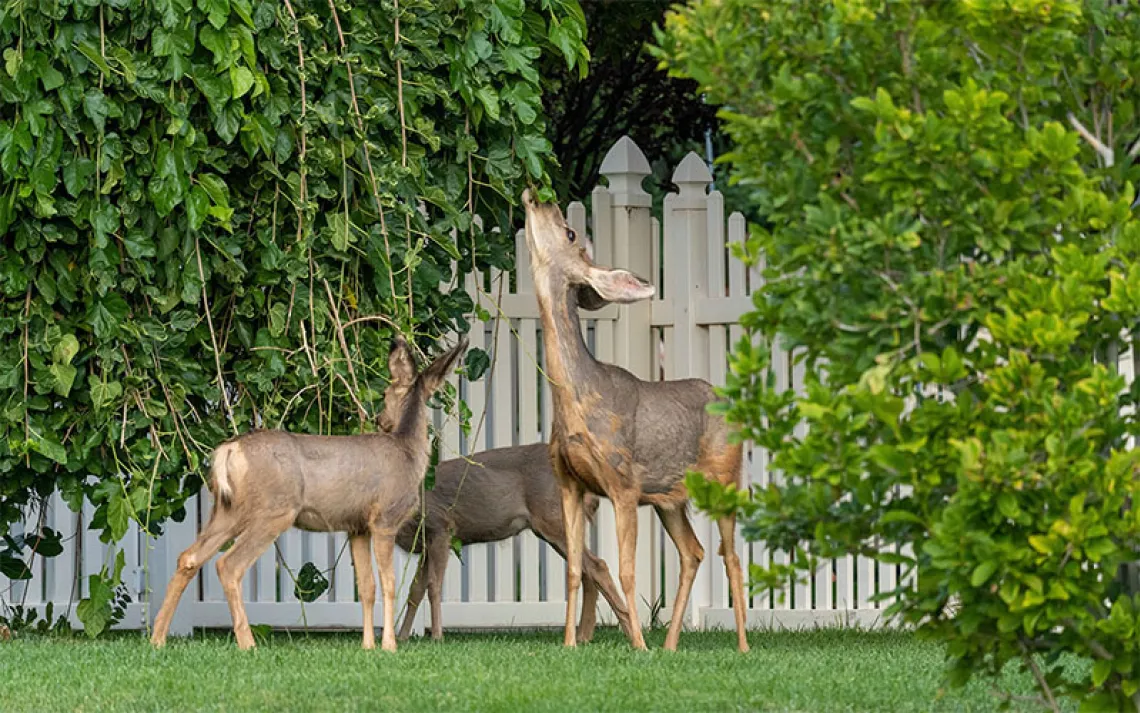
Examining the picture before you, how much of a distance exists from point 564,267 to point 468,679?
211cm

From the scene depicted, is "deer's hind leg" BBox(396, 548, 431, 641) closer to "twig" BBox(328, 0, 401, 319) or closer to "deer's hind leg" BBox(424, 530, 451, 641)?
"deer's hind leg" BBox(424, 530, 451, 641)

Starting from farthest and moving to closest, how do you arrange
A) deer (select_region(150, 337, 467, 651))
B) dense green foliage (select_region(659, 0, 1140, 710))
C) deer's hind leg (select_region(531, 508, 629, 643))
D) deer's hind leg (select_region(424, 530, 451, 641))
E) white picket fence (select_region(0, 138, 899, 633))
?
white picket fence (select_region(0, 138, 899, 633)) < deer's hind leg (select_region(424, 530, 451, 641)) < deer's hind leg (select_region(531, 508, 629, 643)) < deer (select_region(150, 337, 467, 651)) < dense green foliage (select_region(659, 0, 1140, 710))

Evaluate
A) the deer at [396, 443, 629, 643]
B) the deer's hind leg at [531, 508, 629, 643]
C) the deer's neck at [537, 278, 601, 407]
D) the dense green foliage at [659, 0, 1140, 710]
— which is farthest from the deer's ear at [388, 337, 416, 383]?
the dense green foliage at [659, 0, 1140, 710]

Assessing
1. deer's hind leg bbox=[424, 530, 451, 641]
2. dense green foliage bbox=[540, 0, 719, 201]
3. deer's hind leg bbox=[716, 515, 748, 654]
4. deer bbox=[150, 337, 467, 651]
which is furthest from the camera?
dense green foliage bbox=[540, 0, 719, 201]

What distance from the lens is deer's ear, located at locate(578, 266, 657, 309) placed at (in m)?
7.79

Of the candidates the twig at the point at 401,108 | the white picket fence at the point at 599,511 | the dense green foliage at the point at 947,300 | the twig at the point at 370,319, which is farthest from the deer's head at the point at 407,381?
the dense green foliage at the point at 947,300

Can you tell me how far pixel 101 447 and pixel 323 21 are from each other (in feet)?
6.82

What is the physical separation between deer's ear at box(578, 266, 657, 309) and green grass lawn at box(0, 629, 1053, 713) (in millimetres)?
1503

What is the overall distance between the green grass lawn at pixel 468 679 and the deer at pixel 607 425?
47 cm

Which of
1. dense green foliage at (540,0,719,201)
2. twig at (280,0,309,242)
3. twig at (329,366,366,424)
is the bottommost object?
twig at (329,366,366,424)

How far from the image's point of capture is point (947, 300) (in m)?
4.28

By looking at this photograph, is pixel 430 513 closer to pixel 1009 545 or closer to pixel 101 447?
pixel 101 447

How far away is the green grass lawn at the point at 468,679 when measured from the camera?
19.2 ft

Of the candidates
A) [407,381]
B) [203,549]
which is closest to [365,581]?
[203,549]
